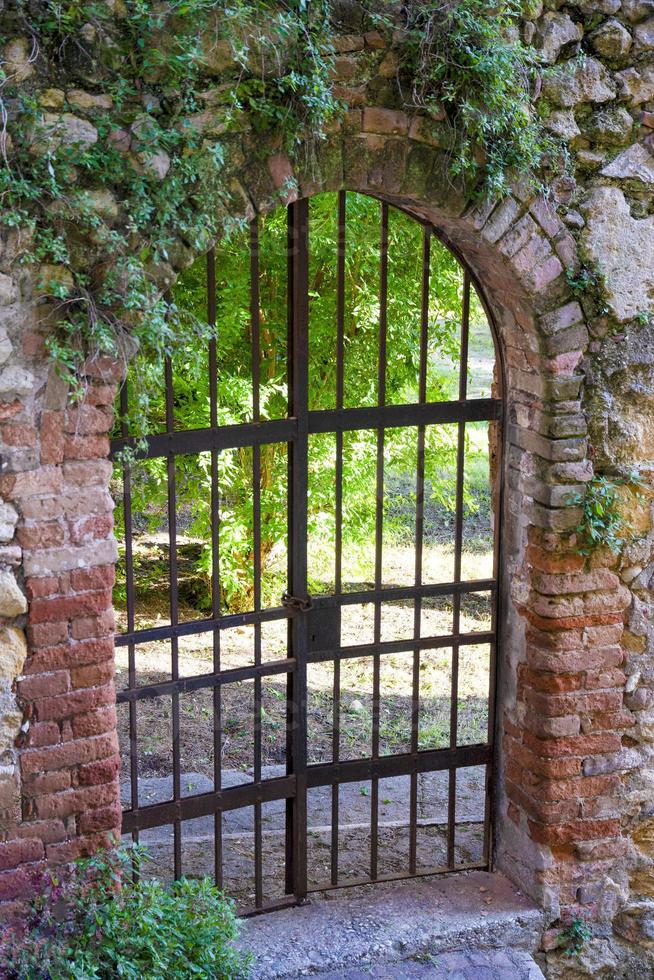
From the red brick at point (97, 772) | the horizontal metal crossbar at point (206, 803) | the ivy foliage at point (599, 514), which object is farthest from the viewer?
the ivy foliage at point (599, 514)

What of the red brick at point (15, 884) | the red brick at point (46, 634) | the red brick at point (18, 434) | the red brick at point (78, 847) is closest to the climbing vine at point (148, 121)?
the red brick at point (18, 434)

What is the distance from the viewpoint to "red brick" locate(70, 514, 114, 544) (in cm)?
369

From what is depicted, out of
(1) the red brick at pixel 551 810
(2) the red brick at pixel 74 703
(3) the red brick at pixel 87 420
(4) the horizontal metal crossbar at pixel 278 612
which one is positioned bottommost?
(1) the red brick at pixel 551 810

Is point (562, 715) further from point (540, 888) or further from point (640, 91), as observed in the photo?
point (640, 91)

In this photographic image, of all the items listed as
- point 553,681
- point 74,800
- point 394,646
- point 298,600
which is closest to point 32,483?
point 74,800

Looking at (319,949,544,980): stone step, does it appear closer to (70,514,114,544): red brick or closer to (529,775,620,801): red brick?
(529,775,620,801): red brick

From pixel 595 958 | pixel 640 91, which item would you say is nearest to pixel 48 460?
pixel 640 91

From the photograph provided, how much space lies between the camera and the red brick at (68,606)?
3672 millimetres

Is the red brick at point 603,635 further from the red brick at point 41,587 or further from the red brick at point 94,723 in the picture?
the red brick at point 41,587

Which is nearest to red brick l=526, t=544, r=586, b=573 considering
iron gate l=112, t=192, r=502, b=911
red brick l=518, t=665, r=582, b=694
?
iron gate l=112, t=192, r=502, b=911

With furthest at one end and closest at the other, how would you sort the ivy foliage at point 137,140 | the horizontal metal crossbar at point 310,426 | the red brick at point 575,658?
the red brick at point 575,658
the horizontal metal crossbar at point 310,426
the ivy foliage at point 137,140

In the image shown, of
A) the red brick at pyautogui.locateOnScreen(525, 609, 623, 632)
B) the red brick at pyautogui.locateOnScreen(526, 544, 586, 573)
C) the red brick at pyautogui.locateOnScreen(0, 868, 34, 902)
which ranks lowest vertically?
the red brick at pyautogui.locateOnScreen(0, 868, 34, 902)

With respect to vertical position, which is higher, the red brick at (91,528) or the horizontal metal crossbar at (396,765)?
the red brick at (91,528)

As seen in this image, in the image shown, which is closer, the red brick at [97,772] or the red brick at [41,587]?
the red brick at [41,587]
